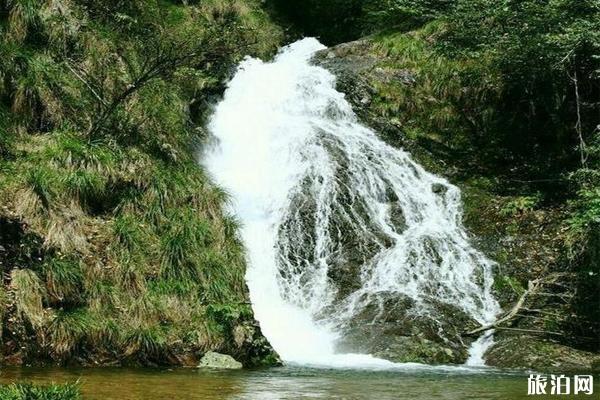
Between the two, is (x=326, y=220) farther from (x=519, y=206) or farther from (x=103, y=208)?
(x=103, y=208)

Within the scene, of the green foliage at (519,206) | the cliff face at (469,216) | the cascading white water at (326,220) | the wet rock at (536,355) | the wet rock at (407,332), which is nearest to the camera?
the wet rock at (536,355)

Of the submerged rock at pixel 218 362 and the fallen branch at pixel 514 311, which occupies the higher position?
the fallen branch at pixel 514 311

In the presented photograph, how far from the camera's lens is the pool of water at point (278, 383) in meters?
5.55

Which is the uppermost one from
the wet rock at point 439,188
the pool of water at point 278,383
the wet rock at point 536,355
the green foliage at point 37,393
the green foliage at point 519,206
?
the wet rock at point 439,188

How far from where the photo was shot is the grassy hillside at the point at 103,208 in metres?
7.77

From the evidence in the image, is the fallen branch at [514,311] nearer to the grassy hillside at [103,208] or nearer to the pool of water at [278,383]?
the pool of water at [278,383]

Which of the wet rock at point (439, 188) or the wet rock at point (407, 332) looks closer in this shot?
the wet rock at point (407, 332)

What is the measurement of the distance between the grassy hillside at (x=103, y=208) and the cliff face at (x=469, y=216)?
2.95m

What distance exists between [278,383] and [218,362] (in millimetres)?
1651

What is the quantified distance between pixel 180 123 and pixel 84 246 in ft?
15.2

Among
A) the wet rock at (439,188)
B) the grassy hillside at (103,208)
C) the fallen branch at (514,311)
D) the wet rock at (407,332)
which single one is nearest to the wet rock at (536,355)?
the fallen branch at (514,311)

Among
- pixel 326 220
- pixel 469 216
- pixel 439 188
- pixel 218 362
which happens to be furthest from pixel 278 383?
pixel 439 188

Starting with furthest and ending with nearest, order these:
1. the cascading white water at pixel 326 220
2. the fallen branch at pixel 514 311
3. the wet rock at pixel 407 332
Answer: the cascading white water at pixel 326 220 < the fallen branch at pixel 514 311 < the wet rock at pixel 407 332

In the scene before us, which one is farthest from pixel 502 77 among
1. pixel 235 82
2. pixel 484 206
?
pixel 235 82
